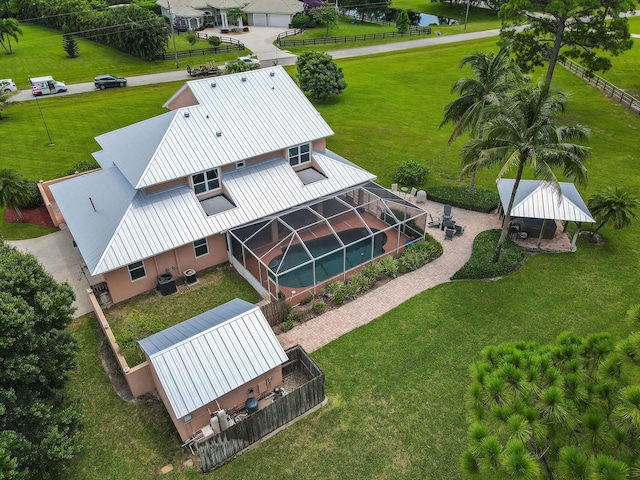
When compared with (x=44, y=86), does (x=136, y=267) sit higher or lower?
lower

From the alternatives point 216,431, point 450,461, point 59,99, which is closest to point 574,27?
point 450,461

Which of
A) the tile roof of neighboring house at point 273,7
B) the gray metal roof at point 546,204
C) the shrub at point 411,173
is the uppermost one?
the tile roof of neighboring house at point 273,7

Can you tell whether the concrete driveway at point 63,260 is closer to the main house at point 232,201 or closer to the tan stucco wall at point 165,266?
the main house at point 232,201

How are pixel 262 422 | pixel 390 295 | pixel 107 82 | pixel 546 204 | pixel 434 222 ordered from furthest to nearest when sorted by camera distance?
pixel 107 82 → pixel 434 222 → pixel 546 204 → pixel 390 295 → pixel 262 422

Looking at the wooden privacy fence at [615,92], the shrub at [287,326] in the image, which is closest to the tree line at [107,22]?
the wooden privacy fence at [615,92]

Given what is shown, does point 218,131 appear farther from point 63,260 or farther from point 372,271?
point 372,271

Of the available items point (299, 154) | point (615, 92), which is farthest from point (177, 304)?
point (615, 92)
